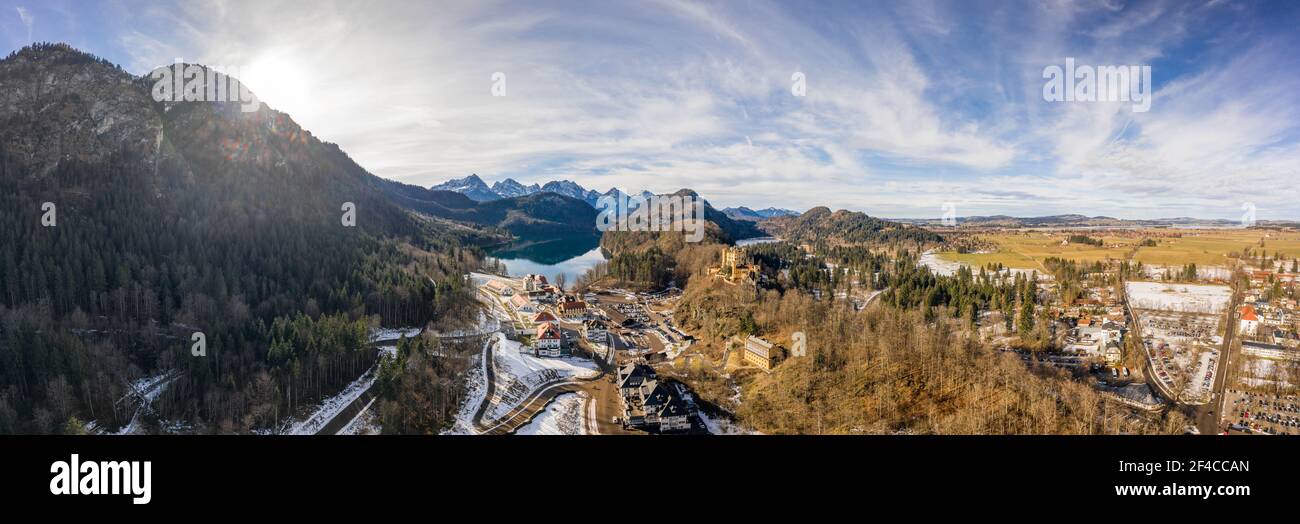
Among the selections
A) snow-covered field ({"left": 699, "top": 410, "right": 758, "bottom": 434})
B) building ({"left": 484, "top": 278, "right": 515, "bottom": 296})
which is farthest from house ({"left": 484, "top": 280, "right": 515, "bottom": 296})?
snow-covered field ({"left": 699, "top": 410, "right": 758, "bottom": 434})

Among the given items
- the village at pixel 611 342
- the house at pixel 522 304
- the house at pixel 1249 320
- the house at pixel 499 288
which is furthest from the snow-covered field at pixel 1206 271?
the house at pixel 499 288

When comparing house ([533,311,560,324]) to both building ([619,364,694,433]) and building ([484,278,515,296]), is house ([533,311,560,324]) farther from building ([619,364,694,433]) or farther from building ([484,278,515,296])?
building ([619,364,694,433])
